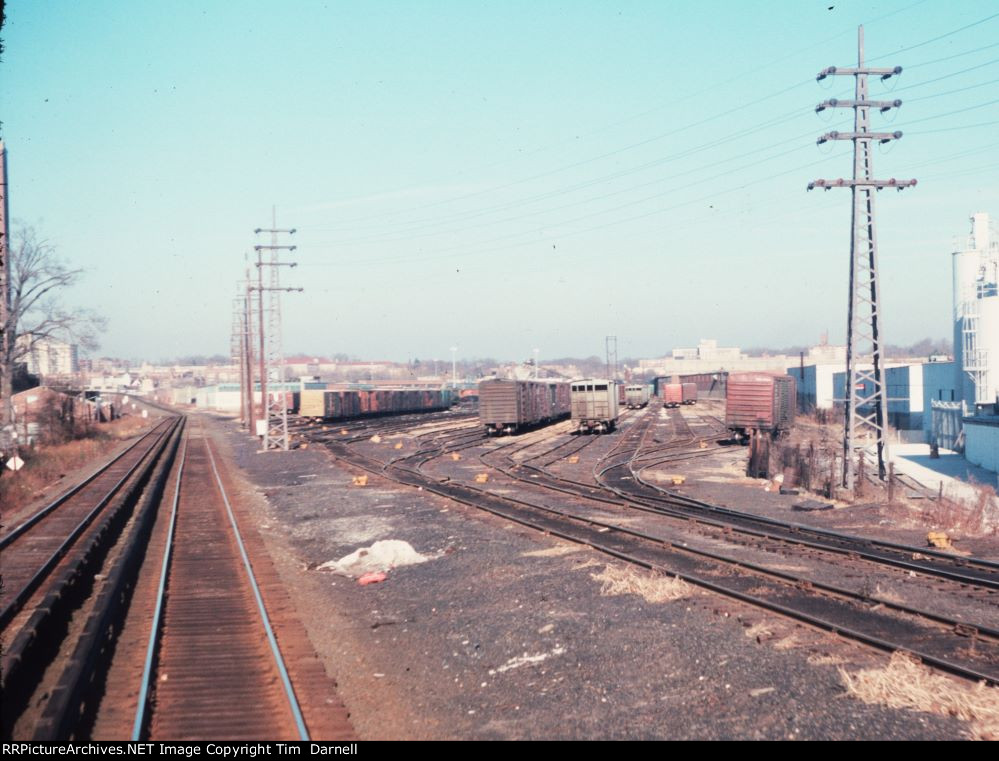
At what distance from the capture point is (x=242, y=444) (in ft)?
167

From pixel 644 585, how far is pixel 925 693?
506cm

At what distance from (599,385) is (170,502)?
29606mm

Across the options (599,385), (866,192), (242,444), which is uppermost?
(866,192)

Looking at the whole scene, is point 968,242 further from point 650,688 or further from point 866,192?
point 650,688

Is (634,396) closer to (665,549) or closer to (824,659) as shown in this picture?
(665,549)

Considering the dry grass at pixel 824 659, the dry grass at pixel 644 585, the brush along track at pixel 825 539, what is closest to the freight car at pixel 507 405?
the brush along track at pixel 825 539

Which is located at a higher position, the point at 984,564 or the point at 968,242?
the point at 968,242

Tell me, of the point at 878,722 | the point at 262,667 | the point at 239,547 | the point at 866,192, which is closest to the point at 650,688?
the point at 878,722

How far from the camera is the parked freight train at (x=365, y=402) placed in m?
68.4

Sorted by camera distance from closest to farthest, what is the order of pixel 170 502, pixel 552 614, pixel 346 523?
pixel 552 614, pixel 346 523, pixel 170 502

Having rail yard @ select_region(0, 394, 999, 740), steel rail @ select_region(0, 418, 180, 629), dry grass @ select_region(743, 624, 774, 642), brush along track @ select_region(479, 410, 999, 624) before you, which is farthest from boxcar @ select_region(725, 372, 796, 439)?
dry grass @ select_region(743, 624, 774, 642)

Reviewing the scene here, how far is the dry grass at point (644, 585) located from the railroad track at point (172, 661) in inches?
193

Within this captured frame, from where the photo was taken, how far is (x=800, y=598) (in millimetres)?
11977

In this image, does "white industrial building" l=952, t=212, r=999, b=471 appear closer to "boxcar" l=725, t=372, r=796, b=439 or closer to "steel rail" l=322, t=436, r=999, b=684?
"boxcar" l=725, t=372, r=796, b=439
